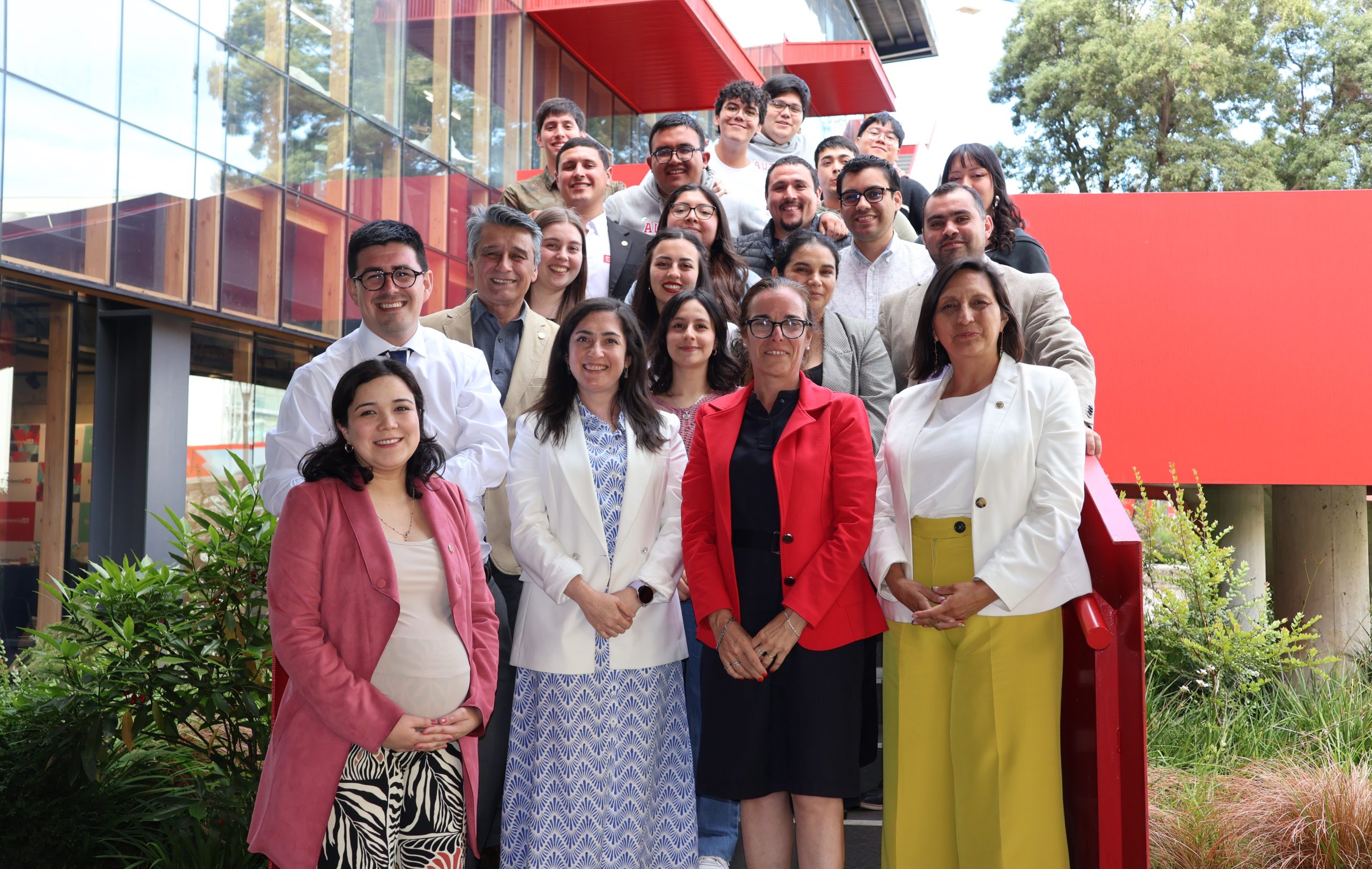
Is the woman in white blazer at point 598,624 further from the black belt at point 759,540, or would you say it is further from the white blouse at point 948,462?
the white blouse at point 948,462

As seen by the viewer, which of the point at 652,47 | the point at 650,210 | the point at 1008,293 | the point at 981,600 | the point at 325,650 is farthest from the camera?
the point at 652,47

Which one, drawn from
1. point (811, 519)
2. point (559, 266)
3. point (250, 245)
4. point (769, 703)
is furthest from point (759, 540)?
point (250, 245)

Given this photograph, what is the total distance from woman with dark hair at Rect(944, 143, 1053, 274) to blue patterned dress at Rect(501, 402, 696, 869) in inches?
97.9

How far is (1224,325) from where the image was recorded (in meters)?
7.97

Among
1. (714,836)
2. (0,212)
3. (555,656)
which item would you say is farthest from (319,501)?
(0,212)

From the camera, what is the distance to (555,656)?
3.34 meters

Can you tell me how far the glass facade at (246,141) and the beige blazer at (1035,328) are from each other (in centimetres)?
676

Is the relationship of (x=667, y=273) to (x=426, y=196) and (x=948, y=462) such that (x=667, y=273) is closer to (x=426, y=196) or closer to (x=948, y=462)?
(x=948, y=462)

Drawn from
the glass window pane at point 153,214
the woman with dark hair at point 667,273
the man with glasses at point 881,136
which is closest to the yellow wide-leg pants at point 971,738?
the woman with dark hair at point 667,273

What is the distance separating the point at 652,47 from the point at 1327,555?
11.4m

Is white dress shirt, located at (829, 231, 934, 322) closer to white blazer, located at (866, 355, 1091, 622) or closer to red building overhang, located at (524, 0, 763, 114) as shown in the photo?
white blazer, located at (866, 355, 1091, 622)

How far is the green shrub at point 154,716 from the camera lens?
181 inches

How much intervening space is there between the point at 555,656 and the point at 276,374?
879 cm

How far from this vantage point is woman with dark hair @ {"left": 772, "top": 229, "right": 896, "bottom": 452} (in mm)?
4156
